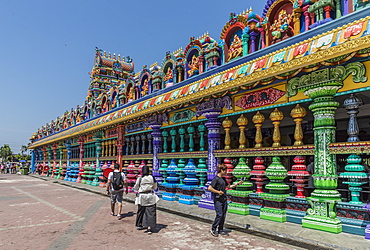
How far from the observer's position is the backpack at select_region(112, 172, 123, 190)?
7887 millimetres

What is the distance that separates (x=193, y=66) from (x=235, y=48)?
1923 millimetres

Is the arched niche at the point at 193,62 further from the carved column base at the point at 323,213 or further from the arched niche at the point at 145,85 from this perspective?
the carved column base at the point at 323,213

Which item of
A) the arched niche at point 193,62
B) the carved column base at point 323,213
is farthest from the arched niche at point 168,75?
the carved column base at point 323,213

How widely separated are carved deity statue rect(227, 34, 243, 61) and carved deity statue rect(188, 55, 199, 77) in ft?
4.67

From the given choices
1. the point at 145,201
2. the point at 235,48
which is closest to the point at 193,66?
the point at 235,48

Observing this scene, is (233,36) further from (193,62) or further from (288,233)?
(288,233)

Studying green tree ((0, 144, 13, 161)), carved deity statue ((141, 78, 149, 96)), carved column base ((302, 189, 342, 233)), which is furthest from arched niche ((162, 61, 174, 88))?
green tree ((0, 144, 13, 161))

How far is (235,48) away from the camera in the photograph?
8.08 m

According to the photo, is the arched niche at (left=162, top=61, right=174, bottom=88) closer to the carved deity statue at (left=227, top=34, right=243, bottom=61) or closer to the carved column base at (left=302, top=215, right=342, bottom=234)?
the carved deity statue at (left=227, top=34, right=243, bottom=61)

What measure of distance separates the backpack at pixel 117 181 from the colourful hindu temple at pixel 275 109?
2.33 meters

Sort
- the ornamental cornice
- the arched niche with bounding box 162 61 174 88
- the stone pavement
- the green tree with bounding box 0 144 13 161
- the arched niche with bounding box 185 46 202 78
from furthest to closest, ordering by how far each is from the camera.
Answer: the green tree with bounding box 0 144 13 161, the arched niche with bounding box 162 61 174 88, the arched niche with bounding box 185 46 202 78, the ornamental cornice, the stone pavement

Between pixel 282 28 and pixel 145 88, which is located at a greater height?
pixel 282 28

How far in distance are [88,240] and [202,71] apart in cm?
591

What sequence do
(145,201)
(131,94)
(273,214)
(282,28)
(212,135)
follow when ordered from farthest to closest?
(131,94) < (212,135) < (282,28) < (273,214) < (145,201)
